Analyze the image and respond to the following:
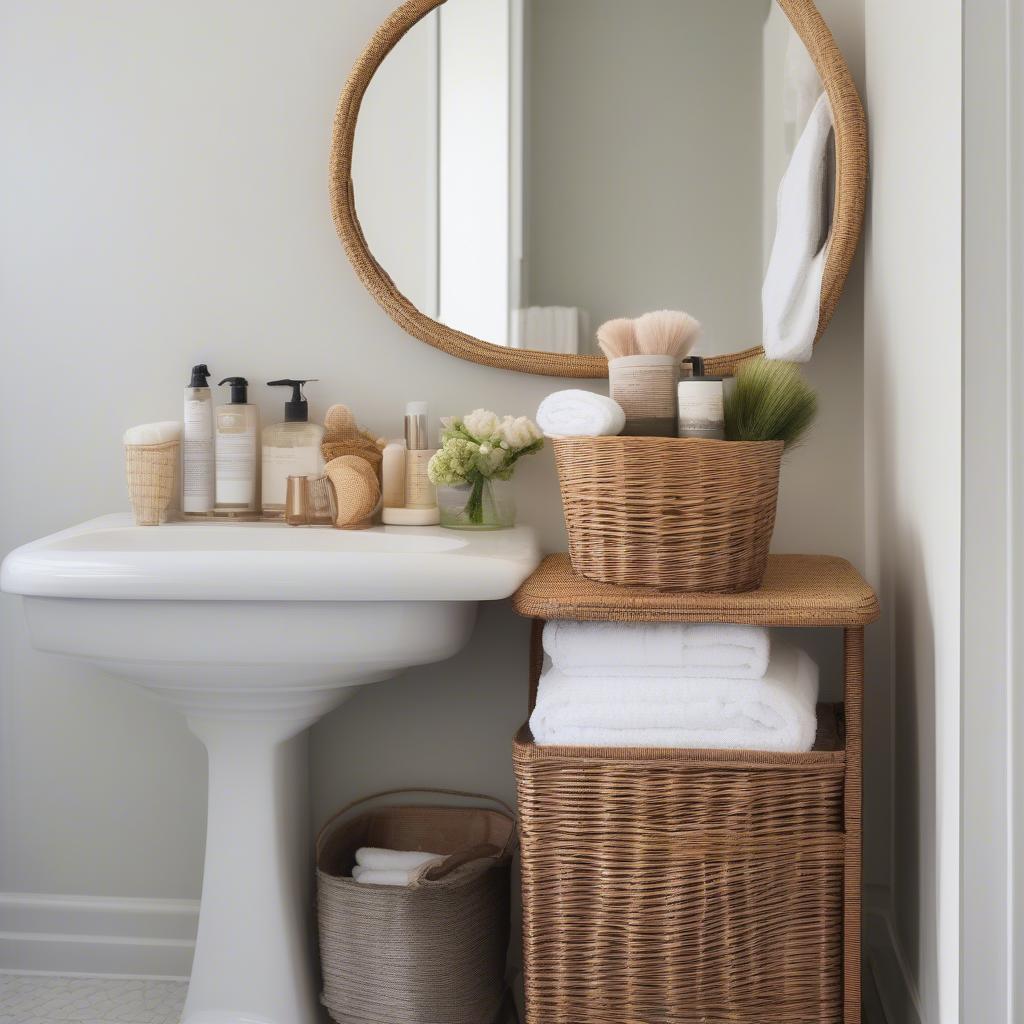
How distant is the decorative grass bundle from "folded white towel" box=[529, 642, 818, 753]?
295 mm

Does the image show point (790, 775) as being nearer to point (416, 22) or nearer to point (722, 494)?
point (722, 494)

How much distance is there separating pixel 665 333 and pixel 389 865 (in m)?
0.83

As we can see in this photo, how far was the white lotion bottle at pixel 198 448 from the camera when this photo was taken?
1665 mm

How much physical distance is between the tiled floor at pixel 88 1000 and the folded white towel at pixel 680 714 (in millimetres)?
846

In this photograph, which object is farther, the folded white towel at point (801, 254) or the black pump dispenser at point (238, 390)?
the black pump dispenser at point (238, 390)

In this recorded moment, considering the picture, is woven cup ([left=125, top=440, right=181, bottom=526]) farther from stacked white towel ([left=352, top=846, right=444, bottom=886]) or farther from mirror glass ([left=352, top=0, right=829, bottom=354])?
stacked white towel ([left=352, top=846, right=444, bottom=886])

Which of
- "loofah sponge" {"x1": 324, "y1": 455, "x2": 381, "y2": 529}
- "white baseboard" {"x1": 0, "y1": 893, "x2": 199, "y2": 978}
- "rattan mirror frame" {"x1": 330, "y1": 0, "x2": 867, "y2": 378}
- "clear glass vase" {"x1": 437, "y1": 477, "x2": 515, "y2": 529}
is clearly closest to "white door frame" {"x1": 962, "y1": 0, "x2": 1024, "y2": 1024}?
"rattan mirror frame" {"x1": 330, "y1": 0, "x2": 867, "y2": 378}

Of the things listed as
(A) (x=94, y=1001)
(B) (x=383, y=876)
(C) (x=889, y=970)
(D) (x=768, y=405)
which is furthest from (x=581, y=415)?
(A) (x=94, y=1001)

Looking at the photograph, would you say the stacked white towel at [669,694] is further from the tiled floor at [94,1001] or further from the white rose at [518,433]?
the tiled floor at [94,1001]

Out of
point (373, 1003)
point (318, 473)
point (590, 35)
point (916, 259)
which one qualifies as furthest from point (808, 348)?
point (373, 1003)

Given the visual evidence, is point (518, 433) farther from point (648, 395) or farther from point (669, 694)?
point (669, 694)

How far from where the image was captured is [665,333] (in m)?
1.36

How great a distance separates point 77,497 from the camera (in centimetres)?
179

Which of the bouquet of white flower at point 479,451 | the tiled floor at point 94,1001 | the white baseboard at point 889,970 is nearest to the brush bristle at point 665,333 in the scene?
the bouquet of white flower at point 479,451
